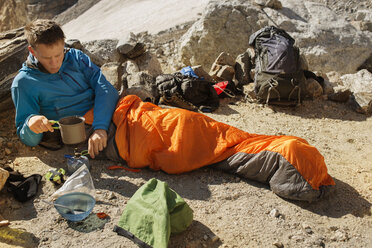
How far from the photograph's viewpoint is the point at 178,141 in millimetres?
3059

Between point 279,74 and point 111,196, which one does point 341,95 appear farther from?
point 111,196

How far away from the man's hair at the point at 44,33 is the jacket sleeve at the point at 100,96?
2.05ft

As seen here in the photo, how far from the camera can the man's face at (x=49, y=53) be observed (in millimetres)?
2836

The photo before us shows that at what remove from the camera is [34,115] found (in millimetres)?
2969

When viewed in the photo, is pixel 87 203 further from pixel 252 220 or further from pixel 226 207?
pixel 252 220

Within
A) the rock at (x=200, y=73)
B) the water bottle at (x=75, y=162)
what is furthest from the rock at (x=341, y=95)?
the water bottle at (x=75, y=162)

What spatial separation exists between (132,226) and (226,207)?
855 millimetres

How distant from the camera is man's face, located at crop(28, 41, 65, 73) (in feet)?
9.30

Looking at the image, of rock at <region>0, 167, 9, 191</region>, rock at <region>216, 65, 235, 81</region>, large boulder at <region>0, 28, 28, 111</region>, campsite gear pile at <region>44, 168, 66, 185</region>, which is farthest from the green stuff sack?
rock at <region>216, 65, 235, 81</region>

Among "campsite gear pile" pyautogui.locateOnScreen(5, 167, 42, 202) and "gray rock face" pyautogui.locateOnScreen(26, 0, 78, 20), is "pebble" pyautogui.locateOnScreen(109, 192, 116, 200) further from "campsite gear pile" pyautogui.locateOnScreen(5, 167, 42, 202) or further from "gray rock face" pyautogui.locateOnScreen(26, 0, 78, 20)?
"gray rock face" pyautogui.locateOnScreen(26, 0, 78, 20)

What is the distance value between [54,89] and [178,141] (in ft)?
4.35

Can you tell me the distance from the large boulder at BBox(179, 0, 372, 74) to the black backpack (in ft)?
4.45

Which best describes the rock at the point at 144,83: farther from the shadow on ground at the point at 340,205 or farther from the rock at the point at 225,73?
the shadow on ground at the point at 340,205

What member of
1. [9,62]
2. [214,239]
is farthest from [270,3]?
[214,239]
